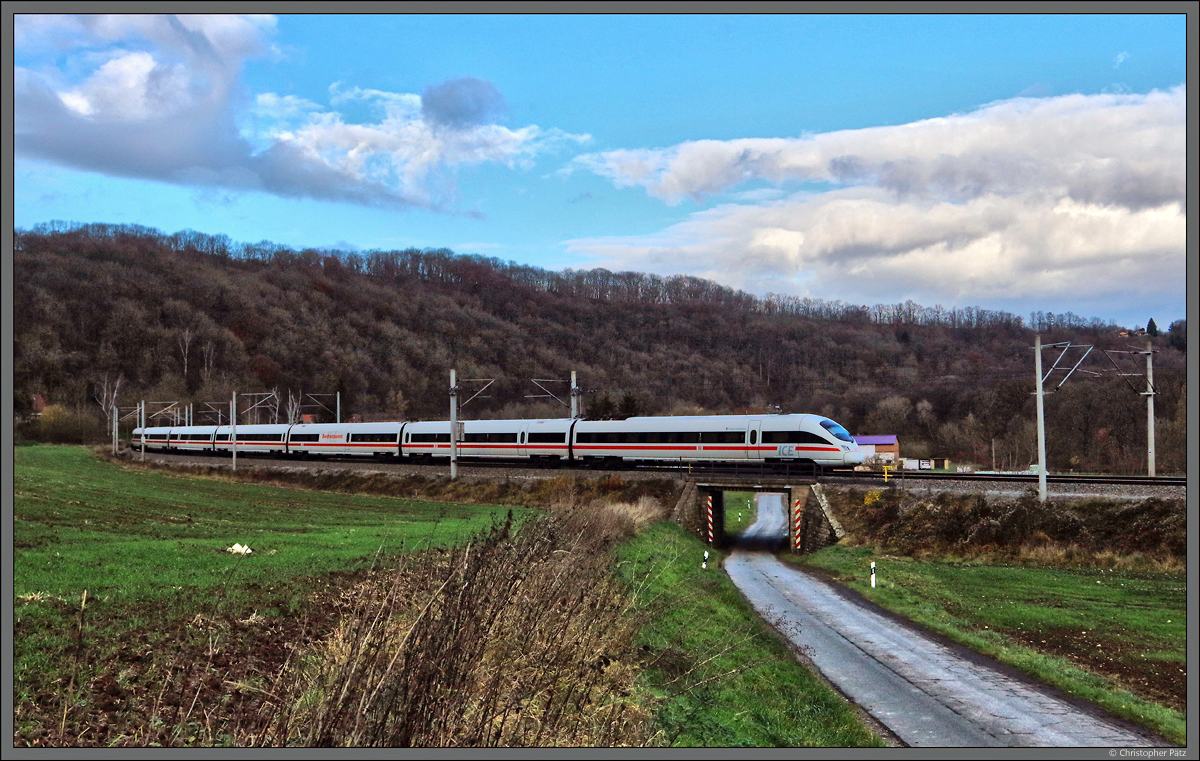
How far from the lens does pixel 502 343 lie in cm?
10225

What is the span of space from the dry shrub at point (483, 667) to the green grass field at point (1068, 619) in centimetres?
925

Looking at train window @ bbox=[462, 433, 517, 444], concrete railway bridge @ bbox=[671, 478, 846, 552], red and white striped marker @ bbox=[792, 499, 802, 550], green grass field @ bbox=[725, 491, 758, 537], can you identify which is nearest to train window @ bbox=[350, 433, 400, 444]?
train window @ bbox=[462, 433, 517, 444]

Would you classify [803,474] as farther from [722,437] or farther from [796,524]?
[722,437]

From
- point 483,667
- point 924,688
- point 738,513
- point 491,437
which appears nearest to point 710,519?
point 491,437

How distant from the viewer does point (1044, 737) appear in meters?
12.8

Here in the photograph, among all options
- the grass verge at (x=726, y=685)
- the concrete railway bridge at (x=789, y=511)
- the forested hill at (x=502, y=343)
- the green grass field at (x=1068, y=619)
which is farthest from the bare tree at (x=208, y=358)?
the grass verge at (x=726, y=685)

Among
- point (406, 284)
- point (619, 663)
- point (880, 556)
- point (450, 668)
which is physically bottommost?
point (880, 556)

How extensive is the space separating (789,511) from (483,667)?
34.7 metres

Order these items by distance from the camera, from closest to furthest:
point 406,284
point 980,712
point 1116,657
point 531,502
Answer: point 980,712
point 1116,657
point 531,502
point 406,284

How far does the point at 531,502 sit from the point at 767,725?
107ft

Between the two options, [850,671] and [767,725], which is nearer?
[767,725]

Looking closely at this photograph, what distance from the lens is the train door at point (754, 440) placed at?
140ft

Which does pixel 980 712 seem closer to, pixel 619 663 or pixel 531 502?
pixel 619 663

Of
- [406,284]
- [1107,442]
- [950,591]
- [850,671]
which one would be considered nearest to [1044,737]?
[850,671]
